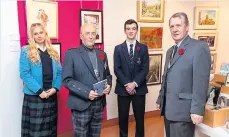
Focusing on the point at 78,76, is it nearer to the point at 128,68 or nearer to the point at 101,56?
the point at 101,56

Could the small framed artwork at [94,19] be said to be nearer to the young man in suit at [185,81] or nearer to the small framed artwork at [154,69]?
the small framed artwork at [154,69]

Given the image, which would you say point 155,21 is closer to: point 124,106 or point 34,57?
point 124,106

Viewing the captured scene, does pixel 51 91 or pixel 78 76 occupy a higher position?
pixel 78 76

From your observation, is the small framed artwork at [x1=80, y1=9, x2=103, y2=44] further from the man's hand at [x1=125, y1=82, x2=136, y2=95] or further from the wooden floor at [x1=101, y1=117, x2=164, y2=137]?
the wooden floor at [x1=101, y1=117, x2=164, y2=137]

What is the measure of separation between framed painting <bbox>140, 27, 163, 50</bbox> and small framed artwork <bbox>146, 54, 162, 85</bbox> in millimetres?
188

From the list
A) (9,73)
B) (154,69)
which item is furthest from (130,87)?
(154,69)

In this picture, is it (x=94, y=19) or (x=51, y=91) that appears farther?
(x=94, y=19)

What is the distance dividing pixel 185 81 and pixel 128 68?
1114 millimetres

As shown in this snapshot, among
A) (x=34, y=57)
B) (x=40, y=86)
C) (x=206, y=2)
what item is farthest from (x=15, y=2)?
(x=206, y=2)

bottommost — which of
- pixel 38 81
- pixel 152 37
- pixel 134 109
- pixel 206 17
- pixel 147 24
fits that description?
pixel 134 109

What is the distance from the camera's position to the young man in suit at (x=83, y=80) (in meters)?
2.10

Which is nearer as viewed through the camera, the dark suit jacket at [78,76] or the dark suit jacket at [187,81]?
the dark suit jacket at [187,81]

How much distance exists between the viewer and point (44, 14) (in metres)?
2.90

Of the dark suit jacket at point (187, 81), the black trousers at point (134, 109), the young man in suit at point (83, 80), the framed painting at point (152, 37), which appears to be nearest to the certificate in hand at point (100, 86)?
the young man in suit at point (83, 80)
